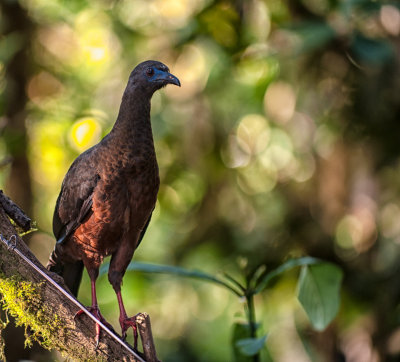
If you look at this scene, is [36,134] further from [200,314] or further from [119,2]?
[200,314]

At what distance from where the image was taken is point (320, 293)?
2.96 metres

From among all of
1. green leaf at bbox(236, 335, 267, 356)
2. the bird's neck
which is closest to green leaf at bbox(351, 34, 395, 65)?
the bird's neck

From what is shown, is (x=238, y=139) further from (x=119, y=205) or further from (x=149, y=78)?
(x=119, y=205)

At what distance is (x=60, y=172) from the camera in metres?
6.90

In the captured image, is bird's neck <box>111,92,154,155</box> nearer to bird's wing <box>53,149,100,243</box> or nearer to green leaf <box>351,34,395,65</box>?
bird's wing <box>53,149,100,243</box>

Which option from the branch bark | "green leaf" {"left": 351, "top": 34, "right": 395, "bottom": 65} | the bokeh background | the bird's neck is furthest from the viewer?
the bokeh background

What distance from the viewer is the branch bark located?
2.20 meters

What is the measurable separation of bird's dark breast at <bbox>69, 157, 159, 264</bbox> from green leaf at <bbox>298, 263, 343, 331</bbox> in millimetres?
881

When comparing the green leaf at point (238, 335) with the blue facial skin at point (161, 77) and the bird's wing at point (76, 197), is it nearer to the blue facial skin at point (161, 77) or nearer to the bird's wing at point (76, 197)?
the bird's wing at point (76, 197)

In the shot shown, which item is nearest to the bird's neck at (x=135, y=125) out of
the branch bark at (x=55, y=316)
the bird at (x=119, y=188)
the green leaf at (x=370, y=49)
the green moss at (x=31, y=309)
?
the bird at (x=119, y=188)

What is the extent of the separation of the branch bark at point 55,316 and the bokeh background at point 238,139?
184 centimetres

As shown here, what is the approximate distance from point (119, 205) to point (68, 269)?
26.1 inches

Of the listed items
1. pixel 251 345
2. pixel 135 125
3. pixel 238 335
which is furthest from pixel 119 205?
pixel 238 335

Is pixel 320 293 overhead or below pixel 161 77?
below
